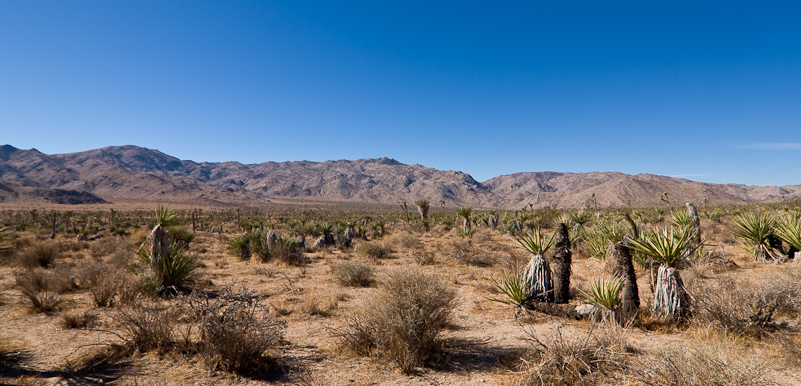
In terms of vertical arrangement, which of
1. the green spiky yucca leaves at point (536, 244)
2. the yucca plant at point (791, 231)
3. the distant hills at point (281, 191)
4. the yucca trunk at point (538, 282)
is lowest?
the yucca trunk at point (538, 282)

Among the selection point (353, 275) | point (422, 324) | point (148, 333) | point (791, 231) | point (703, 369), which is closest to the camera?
point (703, 369)

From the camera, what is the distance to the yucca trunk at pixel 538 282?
7.89 m

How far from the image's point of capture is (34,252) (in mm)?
12695

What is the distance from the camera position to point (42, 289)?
27.9 feet

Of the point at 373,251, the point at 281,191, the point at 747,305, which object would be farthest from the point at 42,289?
the point at 281,191

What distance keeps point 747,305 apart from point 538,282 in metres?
3.51

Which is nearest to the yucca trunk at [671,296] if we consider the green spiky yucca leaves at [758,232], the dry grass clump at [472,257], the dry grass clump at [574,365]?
the dry grass clump at [574,365]

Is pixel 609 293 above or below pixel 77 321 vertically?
above

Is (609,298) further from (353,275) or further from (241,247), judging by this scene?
(241,247)

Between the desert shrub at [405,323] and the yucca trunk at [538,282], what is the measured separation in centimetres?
289

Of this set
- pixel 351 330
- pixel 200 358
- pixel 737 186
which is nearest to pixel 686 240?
pixel 351 330

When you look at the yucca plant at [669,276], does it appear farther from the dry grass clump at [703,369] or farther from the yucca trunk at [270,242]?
the yucca trunk at [270,242]

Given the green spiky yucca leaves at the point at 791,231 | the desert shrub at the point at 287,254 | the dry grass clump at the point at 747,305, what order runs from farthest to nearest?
the desert shrub at the point at 287,254 → the green spiky yucca leaves at the point at 791,231 → the dry grass clump at the point at 747,305

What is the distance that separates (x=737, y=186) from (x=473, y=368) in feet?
905
